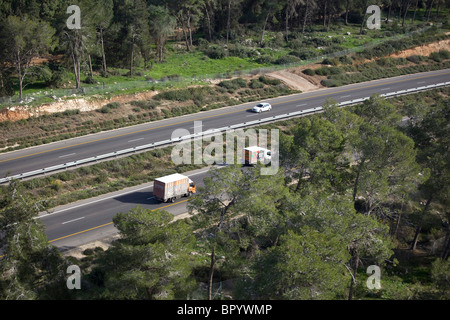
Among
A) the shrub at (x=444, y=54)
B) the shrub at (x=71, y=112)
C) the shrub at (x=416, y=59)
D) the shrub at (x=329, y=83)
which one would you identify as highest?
the shrub at (x=444, y=54)

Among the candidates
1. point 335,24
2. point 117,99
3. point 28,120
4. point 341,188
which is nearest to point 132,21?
point 117,99

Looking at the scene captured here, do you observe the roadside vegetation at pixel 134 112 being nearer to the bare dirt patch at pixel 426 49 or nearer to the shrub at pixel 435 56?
the bare dirt patch at pixel 426 49

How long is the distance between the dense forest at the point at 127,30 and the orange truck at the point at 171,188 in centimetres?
2282

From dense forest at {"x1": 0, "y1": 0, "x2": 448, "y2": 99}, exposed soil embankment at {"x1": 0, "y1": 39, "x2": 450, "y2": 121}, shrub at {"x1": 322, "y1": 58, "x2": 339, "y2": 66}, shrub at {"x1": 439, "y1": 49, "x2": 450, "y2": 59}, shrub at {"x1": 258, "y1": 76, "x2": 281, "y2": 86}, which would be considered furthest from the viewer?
shrub at {"x1": 439, "y1": 49, "x2": 450, "y2": 59}

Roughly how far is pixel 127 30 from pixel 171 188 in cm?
3394

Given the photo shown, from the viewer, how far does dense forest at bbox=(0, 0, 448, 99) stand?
1976 inches

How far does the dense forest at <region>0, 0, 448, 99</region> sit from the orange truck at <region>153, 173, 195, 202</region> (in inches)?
899

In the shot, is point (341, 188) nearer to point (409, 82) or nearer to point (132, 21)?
point (132, 21)

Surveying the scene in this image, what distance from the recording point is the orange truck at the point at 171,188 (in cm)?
3622

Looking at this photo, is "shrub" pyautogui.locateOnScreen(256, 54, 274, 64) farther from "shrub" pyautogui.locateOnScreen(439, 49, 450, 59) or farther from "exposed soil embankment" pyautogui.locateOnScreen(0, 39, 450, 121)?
"shrub" pyautogui.locateOnScreen(439, 49, 450, 59)

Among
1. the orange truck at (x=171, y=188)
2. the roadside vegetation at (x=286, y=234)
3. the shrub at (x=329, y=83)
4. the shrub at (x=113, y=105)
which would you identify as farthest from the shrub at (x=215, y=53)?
the orange truck at (x=171, y=188)

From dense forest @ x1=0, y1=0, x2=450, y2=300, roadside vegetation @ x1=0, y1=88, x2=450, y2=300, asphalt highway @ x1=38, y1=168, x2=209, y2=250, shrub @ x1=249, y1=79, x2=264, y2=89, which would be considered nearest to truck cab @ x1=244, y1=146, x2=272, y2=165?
dense forest @ x1=0, y1=0, x2=450, y2=300

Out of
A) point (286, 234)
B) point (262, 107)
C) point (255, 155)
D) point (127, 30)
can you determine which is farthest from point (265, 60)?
point (286, 234)
